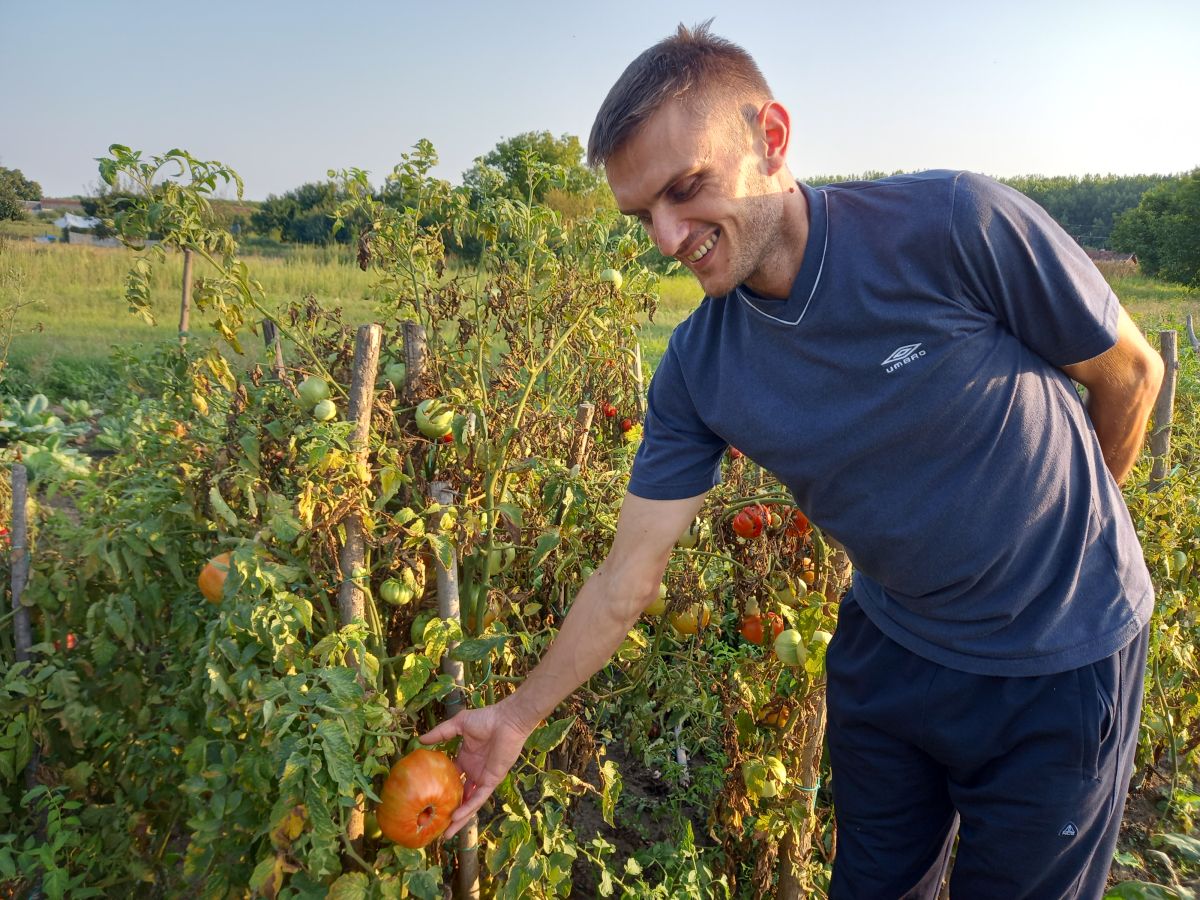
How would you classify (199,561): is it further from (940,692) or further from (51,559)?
(940,692)

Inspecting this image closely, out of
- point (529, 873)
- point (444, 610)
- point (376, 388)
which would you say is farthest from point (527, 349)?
point (529, 873)

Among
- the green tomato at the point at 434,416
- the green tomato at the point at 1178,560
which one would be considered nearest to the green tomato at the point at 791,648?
the green tomato at the point at 434,416

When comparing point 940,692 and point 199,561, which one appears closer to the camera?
point 940,692

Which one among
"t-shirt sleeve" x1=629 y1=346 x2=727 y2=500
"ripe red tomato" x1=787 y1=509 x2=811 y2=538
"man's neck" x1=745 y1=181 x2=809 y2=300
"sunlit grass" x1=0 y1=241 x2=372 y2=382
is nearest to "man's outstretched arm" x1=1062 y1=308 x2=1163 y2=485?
"man's neck" x1=745 y1=181 x2=809 y2=300

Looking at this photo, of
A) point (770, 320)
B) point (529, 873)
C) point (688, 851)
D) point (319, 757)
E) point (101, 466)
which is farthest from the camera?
point (101, 466)

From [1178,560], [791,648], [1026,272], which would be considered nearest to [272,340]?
[791,648]

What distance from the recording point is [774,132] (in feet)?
3.63

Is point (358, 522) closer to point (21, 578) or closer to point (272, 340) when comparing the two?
point (272, 340)

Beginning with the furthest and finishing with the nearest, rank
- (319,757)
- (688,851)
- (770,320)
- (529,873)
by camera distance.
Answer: (688,851) < (529,873) < (770,320) < (319,757)

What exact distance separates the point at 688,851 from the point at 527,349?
110 cm

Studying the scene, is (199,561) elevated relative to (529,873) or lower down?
elevated

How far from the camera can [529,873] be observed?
133 cm

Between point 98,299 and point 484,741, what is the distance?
12.5m

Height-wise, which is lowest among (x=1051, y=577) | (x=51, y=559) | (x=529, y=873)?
(x=529, y=873)
